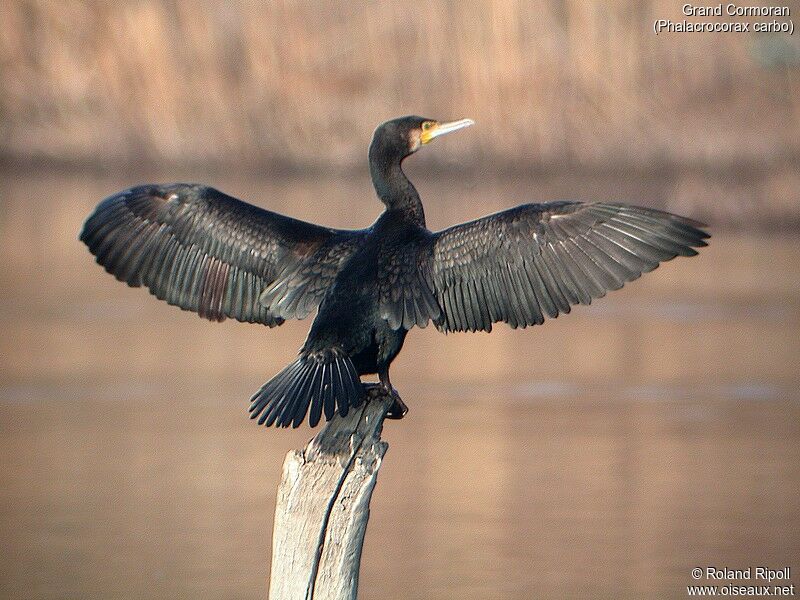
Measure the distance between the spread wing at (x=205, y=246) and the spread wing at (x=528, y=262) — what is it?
0.27m

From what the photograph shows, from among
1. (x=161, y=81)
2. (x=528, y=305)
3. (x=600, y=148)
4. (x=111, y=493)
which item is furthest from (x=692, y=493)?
(x=161, y=81)

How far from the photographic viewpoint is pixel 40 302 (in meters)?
10.8

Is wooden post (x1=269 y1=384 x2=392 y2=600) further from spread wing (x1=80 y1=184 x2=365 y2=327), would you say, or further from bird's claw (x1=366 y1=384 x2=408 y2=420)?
spread wing (x1=80 y1=184 x2=365 y2=327)

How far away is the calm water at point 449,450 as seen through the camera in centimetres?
627

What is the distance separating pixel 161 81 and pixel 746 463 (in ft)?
30.6

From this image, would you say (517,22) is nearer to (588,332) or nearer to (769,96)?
(769,96)

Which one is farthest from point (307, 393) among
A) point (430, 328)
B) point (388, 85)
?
point (388, 85)

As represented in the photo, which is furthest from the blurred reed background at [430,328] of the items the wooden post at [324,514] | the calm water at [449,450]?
the wooden post at [324,514]

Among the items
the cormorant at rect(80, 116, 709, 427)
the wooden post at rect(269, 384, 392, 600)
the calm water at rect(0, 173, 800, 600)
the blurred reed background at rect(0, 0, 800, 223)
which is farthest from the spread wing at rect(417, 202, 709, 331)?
the blurred reed background at rect(0, 0, 800, 223)

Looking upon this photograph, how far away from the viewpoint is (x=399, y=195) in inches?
184

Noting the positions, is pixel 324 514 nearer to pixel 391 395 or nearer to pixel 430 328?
pixel 391 395

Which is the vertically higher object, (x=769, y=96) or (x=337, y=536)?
(x=769, y=96)

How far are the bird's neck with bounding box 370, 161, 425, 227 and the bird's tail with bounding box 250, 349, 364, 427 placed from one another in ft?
2.15

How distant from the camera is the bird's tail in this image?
396 cm
